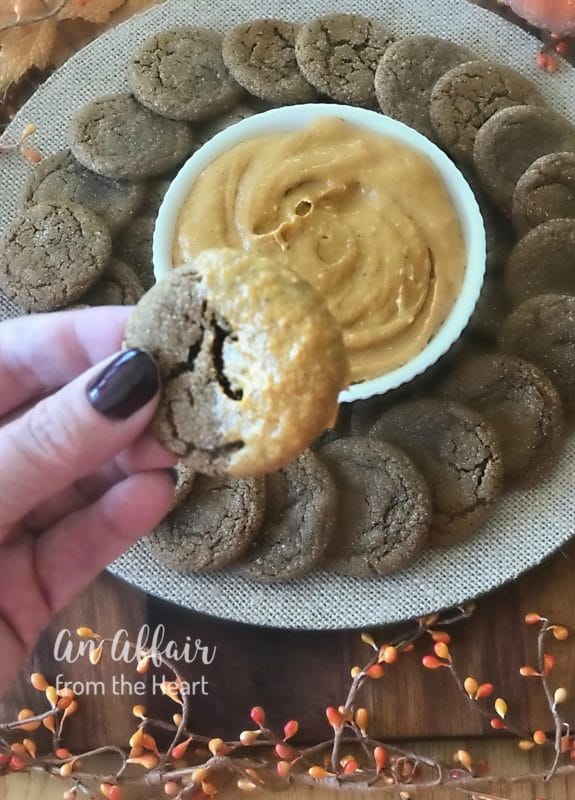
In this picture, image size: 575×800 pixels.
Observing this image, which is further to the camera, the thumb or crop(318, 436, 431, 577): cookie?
crop(318, 436, 431, 577): cookie

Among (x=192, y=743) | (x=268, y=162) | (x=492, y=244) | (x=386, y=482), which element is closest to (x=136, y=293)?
(x=268, y=162)

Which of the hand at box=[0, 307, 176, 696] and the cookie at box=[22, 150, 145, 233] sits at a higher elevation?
the cookie at box=[22, 150, 145, 233]

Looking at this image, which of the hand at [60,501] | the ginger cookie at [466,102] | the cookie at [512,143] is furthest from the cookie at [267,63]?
the hand at [60,501]

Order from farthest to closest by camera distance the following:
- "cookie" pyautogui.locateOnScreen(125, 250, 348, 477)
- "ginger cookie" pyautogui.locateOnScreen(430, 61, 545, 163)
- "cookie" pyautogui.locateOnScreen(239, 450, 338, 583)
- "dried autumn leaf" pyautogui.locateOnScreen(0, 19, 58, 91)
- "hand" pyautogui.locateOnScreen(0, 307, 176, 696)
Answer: "dried autumn leaf" pyautogui.locateOnScreen(0, 19, 58, 91) → "ginger cookie" pyautogui.locateOnScreen(430, 61, 545, 163) → "cookie" pyautogui.locateOnScreen(239, 450, 338, 583) → "hand" pyautogui.locateOnScreen(0, 307, 176, 696) → "cookie" pyautogui.locateOnScreen(125, 250, 348, 477)

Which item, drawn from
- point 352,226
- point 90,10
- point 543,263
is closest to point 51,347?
point 352,226

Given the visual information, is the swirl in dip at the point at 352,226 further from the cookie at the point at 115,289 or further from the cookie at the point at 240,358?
the cookie at the point at 240,358

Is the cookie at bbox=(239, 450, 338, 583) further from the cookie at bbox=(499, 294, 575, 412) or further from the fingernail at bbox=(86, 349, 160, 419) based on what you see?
the fingernail at bbox=(86, 349, 160, 419)

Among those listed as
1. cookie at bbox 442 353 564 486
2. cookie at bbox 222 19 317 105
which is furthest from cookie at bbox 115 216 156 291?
cookie at bbox 442 353 564 486
